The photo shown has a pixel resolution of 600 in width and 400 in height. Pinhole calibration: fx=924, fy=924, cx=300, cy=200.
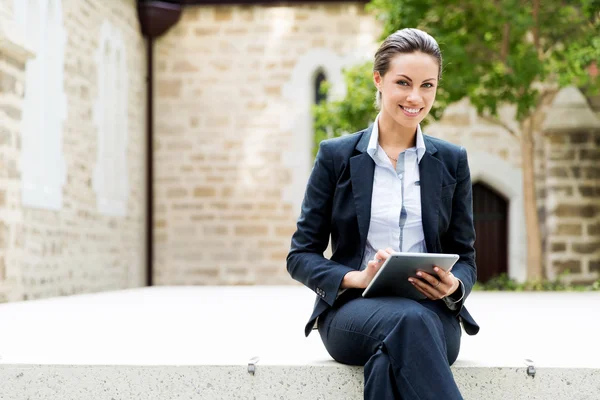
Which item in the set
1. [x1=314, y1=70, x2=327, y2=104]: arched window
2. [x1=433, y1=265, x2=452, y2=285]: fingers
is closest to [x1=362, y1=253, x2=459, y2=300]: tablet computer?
[x1=433, y1=265, x2=452, y2=285]: fingers

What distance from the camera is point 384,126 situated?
3393mm

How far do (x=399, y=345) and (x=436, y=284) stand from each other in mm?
291

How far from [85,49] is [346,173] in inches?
346

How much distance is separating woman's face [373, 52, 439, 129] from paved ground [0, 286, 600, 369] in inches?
37.1

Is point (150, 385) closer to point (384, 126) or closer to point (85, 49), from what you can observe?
point (384, 126)

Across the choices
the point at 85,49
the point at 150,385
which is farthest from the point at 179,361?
the point at 85,49

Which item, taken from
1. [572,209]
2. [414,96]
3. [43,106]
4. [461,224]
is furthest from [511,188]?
[414,96]

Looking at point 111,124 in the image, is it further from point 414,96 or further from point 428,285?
point 428,285

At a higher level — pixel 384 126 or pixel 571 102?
pixel 571 102

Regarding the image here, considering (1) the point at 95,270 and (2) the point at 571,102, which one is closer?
(1) the point at 95,270

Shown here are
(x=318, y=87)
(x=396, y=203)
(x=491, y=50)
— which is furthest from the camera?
(x=318, y=87)

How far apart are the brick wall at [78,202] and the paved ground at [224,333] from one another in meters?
0.92

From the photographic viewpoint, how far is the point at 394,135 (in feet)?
11.1

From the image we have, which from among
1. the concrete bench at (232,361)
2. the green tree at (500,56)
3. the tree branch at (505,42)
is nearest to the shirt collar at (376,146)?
the concrete bench at (232,361)
